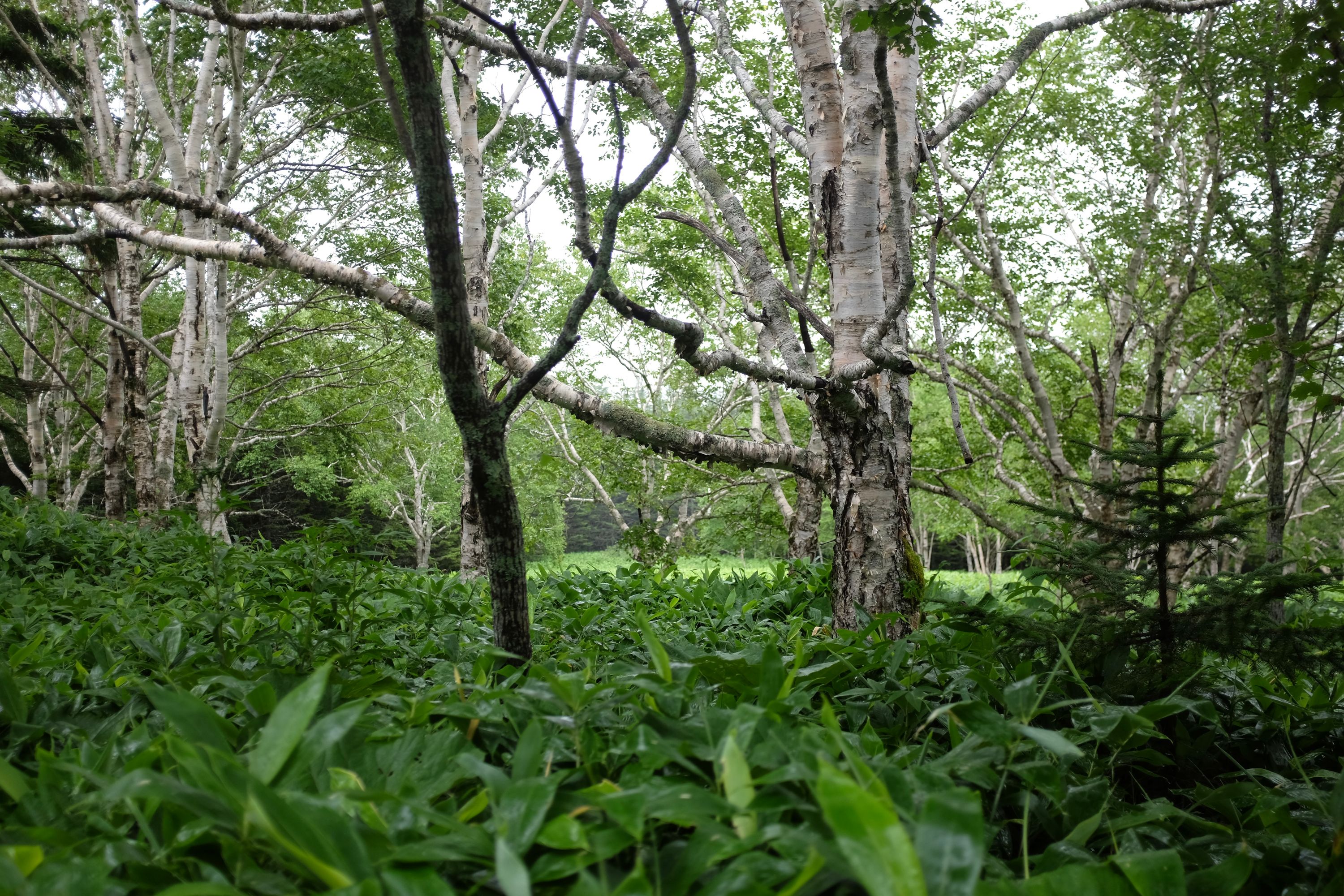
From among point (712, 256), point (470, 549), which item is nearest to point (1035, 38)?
point (470, 549)

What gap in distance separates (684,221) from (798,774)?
13.3 ft

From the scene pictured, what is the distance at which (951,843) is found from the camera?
69 cm

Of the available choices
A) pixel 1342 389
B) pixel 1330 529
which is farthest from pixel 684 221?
pixel 1330 529

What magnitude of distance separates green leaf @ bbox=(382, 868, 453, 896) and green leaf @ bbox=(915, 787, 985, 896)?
1.44 feet

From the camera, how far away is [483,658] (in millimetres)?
1582

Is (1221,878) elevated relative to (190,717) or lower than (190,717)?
lower

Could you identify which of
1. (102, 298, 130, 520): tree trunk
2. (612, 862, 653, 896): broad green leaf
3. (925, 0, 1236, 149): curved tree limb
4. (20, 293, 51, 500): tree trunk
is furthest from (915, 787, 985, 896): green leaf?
(20, 293, 51, 500): tree trunk

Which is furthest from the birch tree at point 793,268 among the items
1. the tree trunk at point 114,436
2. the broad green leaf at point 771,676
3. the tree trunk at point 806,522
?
the tree trunk at point 114,436

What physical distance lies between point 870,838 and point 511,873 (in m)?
0.31

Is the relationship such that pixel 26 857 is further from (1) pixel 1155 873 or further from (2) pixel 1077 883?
(1) pixel 1155 873

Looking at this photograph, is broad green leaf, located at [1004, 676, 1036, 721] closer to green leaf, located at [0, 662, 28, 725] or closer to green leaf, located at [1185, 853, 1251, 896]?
green leaf, located at [1185, 853, 1251, 896]

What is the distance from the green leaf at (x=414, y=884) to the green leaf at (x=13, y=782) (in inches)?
17.9

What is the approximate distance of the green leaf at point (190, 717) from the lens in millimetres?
844

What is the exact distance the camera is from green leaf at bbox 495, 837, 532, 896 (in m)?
0.65
